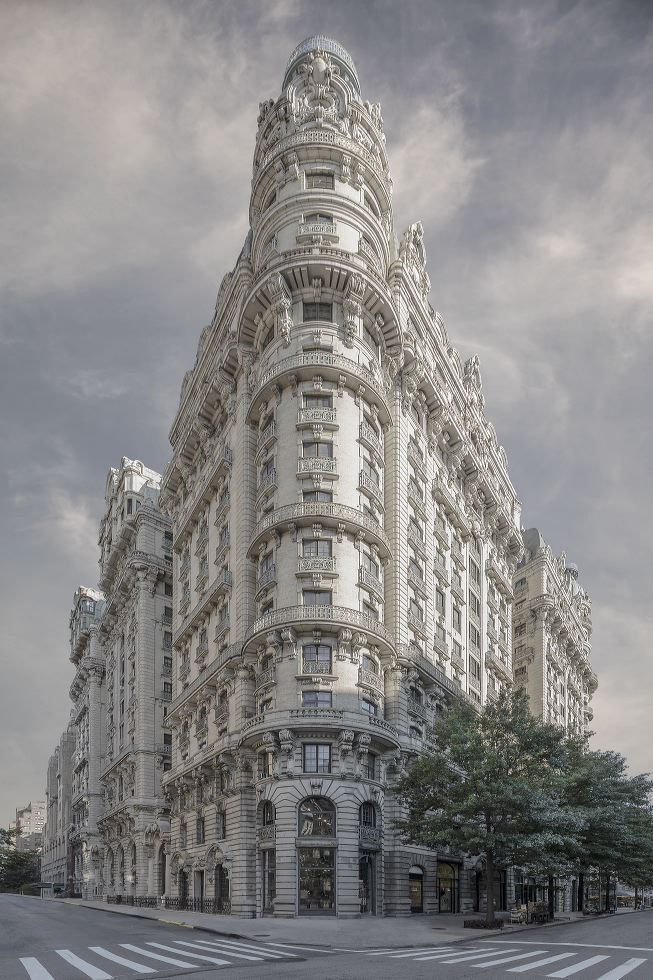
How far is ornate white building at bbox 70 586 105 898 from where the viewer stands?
10969 cm

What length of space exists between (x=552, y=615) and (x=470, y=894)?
186 ft

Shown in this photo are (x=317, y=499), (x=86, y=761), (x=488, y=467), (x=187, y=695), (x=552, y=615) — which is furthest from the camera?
(x=86, y=761)

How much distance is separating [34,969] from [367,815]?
28257 mm

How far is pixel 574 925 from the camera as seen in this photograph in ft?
164

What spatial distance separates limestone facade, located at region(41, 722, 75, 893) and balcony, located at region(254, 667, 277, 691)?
10297 centimetres

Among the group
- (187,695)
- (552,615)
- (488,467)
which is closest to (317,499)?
(187,695)

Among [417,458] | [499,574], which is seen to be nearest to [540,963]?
[417,458]

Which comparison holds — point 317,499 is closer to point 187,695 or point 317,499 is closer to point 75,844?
point 187,695

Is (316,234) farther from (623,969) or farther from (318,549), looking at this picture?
(623,969)

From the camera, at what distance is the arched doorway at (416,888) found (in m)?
53.7

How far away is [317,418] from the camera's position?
5528 centimetres

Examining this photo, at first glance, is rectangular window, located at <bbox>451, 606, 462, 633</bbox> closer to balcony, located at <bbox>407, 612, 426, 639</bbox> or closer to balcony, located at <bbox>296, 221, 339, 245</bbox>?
balcony, located at <bbox>407, 612, 426, 639</bbox>

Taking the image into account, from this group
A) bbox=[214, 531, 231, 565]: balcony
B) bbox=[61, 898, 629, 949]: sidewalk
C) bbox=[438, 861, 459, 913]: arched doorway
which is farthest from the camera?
bbox=[214, 531, 231, 565]: balcony

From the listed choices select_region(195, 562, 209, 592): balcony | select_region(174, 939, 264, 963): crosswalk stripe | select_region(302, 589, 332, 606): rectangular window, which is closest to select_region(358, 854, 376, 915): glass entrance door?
select_region(302, 589, 332, 606): rectangular window
